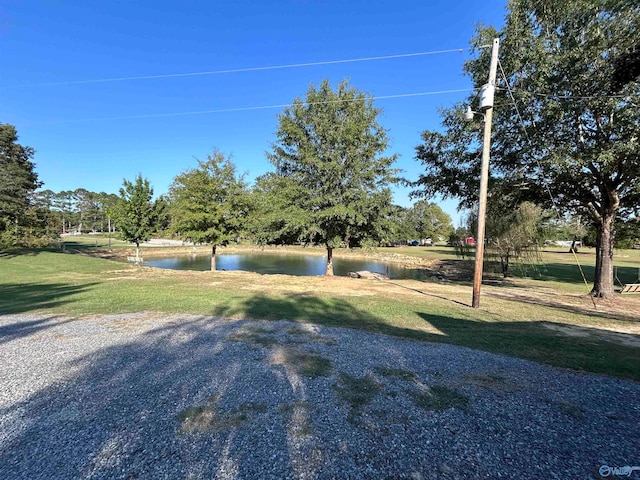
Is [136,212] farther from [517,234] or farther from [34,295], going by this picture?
[517,234]

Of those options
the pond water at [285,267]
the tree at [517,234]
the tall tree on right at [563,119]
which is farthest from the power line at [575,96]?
the pond water at [285,267]

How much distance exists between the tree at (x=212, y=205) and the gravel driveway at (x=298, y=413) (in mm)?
13091

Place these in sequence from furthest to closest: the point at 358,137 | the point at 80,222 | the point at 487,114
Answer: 1. the point at 80,222
2. the point at 358,137
3. the point at 487,114

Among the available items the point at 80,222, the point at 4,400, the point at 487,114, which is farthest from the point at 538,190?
the point at 80,222

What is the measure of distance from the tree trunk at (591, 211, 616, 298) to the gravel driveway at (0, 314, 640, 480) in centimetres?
1000

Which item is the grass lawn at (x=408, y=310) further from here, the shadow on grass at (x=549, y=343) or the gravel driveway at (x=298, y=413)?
the gravel driveway at (x=298, y=413)

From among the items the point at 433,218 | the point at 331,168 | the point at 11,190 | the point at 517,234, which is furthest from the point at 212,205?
the point at 433,218

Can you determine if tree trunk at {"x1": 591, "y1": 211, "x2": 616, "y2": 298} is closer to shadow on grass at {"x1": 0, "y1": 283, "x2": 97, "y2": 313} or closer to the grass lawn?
the grass lawn

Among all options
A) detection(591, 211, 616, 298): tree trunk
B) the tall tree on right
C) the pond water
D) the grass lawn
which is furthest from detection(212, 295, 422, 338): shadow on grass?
the pond water

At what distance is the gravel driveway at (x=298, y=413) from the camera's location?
95.1 inches

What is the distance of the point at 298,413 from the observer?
3.08m

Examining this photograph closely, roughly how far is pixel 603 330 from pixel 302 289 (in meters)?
8.69

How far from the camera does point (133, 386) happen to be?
364 centimetres

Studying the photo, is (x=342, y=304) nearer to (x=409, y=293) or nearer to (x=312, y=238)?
(x=409, y=293)
